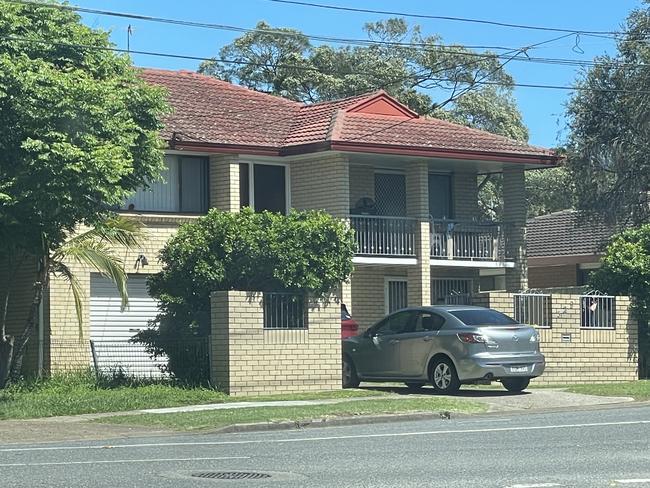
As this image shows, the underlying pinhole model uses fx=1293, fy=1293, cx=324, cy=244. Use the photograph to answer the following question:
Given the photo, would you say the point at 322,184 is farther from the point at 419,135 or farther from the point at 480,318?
the point at 480,318

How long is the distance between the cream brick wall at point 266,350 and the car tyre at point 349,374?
588mm

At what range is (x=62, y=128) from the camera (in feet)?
63.6

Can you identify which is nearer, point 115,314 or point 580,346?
point 580,346

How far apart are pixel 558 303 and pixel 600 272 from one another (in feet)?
8.38

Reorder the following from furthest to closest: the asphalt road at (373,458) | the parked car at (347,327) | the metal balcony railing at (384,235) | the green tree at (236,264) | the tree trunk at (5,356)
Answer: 1. the metal balcony railing at (384,235)
2. the parked car at (347,327)
3. the green tree at (236,264)
4. the tree trunk at (5,356)
5. the asphalt road at (373,458)

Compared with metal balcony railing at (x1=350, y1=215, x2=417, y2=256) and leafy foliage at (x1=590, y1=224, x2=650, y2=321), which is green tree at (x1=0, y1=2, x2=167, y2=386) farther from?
leafy foliage at (x1=590, y1=224, x2=650, y2=321)

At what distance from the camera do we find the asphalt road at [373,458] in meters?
10.9

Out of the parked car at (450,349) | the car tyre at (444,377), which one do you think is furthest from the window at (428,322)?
the car tyre at (444,377)

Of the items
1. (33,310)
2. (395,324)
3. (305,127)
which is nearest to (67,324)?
(33,310)

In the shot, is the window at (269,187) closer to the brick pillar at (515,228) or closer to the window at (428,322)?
the brick pillar at (515,228)

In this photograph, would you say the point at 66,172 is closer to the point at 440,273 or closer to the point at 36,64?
the point at 36,64

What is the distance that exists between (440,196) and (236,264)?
10.8m

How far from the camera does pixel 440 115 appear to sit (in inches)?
2020

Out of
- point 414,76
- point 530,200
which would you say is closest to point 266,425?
point 414,76
